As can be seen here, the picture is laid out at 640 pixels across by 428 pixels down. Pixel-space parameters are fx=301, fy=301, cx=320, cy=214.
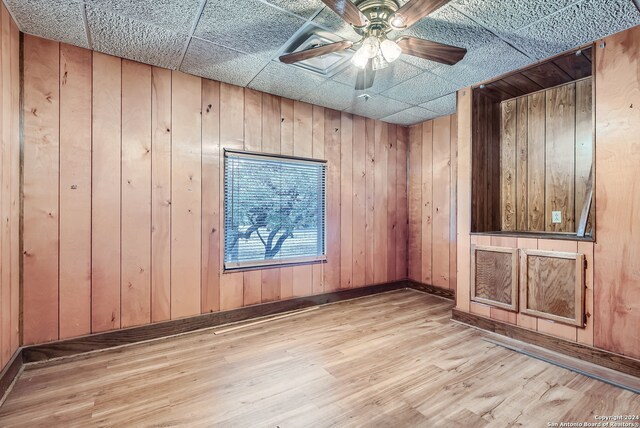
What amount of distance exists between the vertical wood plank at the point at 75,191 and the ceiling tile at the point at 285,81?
4.69 ft

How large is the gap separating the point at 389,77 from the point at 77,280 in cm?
324

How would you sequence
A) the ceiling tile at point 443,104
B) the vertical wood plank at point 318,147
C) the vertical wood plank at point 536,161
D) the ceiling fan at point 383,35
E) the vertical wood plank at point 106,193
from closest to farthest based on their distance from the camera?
the ceiling fan at point 383,35 < the vertical wood plank at point 106,193 < the vertical wood plank at point 536,161 < the ceiling tile at point 443,104 < the vertical wood plank at point 318,147

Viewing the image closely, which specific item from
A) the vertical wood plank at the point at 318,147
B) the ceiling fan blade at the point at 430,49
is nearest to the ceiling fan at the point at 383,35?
the ceiling fan blade at the point at 430,49

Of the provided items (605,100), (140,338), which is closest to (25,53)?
(140,338)

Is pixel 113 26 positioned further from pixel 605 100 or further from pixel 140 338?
pixel 605 100

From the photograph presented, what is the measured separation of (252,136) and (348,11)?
72.4 inches

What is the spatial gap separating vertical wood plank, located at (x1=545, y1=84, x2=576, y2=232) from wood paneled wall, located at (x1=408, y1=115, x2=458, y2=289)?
1.09 m

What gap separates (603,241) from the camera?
2.23 metres

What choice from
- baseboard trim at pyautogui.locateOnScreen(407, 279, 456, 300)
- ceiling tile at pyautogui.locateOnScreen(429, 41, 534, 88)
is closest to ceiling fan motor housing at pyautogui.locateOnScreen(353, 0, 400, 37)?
ceiling tile at pyautogui.locateOnScreen(429, 41, 534, 88)

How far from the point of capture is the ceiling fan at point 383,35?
5.44 ft

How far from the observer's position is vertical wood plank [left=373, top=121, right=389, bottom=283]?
13.9ft

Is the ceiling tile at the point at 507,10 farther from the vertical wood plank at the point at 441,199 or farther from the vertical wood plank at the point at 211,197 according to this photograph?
the vertical wood plank at the point at 211,197

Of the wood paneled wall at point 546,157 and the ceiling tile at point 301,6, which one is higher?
the ceiling tile at point 301,6

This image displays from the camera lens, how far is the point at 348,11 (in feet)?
5.42
